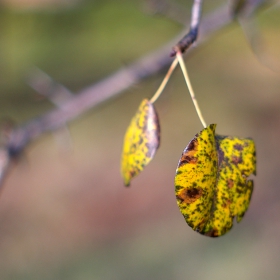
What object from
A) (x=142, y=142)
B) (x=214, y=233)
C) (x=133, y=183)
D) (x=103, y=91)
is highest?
(x=133, y=183)

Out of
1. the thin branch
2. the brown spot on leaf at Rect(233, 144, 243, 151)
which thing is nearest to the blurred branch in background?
the thin branch

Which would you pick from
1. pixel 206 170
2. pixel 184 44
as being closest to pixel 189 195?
pixel 206 170

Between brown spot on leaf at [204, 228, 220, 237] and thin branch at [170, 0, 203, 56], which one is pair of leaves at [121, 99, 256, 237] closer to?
brown spot on leaf at [204, 228, 220, 237]

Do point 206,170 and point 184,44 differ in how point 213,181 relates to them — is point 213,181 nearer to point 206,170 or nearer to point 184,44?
point 206,170

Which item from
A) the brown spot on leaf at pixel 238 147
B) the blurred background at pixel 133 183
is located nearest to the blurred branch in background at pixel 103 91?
the blurred background at pixel 133 183

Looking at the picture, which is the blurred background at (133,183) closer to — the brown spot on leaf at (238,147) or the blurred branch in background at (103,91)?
the blurred branch in background at (103,91)

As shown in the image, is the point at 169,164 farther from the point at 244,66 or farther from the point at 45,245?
the point at 244,66
